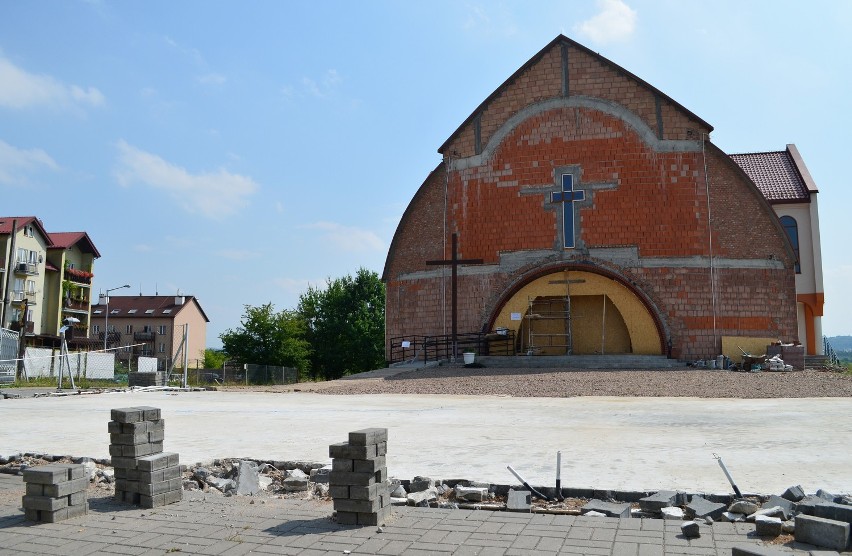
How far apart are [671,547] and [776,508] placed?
1.05 metres

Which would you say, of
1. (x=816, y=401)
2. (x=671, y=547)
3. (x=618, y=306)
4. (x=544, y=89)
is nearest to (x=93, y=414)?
(x=671, y=547)

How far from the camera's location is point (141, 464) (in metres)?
6.21

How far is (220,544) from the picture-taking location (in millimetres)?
5004

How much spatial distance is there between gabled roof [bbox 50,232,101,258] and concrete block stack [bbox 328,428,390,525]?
200ft

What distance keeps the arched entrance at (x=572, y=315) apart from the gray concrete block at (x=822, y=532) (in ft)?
79.4

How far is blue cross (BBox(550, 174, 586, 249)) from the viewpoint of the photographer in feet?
95.7

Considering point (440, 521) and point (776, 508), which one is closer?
point (776, 508)

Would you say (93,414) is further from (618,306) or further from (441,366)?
(618,306)

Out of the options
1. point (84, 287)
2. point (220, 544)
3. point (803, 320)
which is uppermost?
point (84, 287)

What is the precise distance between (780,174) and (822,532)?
34.2 meters

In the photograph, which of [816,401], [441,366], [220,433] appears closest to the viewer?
[220,433]

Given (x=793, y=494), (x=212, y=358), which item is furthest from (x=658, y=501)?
(x=212, y=358)

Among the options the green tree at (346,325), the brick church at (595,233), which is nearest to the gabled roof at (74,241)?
the green tree at (346,325)

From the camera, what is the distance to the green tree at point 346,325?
2221 inches
